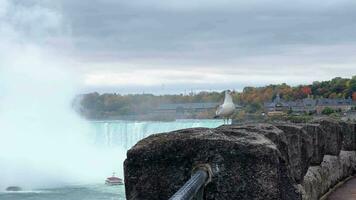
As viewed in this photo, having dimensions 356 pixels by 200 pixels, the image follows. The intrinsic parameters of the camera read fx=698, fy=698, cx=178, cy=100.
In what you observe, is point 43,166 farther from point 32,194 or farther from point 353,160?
point 353,160

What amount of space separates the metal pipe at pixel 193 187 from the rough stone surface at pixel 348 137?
6.12 metres

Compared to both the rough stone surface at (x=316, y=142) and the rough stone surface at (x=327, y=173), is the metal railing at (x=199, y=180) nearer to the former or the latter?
the rough stone surface at (x=327, y=173)

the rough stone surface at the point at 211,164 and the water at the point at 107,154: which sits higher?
the rough stone surface at the point at 211,164

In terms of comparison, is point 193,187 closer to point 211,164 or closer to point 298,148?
point 211,164

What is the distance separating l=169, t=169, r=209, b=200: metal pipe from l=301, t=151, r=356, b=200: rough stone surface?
1649 mm

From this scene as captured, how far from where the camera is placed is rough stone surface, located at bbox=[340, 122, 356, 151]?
9.34 meters

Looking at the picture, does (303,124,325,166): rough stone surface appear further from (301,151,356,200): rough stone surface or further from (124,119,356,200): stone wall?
(124,119,356,200): stone wall

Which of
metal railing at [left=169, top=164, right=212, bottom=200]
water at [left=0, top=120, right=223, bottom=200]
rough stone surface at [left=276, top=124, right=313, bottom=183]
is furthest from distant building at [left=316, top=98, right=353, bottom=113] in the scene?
metal railing at [left=169, top=164, right=212, bottom=200]

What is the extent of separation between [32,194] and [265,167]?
49109 millimetres

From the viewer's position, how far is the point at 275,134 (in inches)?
174

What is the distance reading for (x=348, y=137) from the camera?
9586mm

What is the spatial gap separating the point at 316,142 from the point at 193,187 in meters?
4.36

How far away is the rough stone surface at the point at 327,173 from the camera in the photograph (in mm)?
6051

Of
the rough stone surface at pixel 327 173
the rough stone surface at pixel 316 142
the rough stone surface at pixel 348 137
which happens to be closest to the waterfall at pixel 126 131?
the rough stone surface at pixel 348 137
